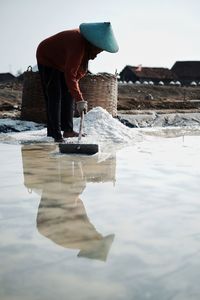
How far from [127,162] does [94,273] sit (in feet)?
6.19

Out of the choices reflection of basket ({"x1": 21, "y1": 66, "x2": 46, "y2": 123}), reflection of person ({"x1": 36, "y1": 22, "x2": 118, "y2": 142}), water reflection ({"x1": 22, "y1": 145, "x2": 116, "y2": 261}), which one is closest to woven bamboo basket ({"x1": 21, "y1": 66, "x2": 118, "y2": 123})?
reflection of basket ({"x1": 21, "y1": 66, "x2": 46, "y2": 123})

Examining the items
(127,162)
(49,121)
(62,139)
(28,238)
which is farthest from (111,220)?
(49,121)

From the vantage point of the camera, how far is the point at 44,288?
878 millimetres

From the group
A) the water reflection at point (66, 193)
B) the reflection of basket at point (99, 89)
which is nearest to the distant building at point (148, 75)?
the reflection of basket at point (99, 89)

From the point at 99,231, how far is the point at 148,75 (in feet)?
167

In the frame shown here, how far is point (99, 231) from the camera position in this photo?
1.27 metres

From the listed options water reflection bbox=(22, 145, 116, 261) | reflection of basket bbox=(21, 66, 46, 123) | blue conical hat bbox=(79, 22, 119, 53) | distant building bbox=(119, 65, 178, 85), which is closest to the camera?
water reflection bbox=(22, 145, 116, 261)

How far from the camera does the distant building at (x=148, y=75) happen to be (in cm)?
5088

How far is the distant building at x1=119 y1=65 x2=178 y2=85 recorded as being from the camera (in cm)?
5088

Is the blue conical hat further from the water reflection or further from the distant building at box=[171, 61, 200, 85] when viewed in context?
the distant building at box=[171, 61, 200, 85]

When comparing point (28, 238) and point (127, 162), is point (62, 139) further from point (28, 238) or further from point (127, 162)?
point (28, 238)

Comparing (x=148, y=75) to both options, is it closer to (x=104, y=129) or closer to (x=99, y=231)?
(x=104, y=129)

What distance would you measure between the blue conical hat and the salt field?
1407 mm

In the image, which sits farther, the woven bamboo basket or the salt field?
the woven bamboo basket
